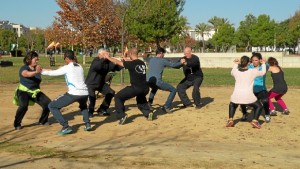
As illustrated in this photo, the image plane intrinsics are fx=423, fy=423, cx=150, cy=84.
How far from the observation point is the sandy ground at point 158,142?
6.47 m

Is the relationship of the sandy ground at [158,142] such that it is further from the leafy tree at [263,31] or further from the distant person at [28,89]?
the leafy tree at [263,31]

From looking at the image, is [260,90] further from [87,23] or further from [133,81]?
[87,23]

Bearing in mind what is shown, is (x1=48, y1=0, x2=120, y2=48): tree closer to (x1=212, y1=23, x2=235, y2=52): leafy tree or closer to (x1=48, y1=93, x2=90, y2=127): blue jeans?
(x1=48, y1=93, x2=90, y2=127): blue jeans

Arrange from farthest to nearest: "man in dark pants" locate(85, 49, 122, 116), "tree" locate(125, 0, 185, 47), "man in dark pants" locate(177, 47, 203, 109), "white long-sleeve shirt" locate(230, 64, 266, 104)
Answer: "tree" locate(125, 0, 185, 47) → "man in dark pants" locate(177, 47, 203, 109) → "man in dark pants" locate(85, 49, 122, 116) → "white long-sleeve shirt" locate(230, 64, 266, 104)

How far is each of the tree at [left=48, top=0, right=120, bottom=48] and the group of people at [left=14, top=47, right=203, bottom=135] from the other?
1452 inches

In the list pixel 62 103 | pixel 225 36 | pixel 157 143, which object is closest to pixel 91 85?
pixel 62 103

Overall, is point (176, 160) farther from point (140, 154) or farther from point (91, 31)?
point (91, 31)

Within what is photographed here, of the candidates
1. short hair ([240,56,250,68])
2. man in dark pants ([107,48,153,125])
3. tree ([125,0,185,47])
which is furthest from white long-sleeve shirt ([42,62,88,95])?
tree ([125,0,185,47])

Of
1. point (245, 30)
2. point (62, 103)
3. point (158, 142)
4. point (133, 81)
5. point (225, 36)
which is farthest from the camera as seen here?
point (225, 36)

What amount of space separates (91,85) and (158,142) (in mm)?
3290

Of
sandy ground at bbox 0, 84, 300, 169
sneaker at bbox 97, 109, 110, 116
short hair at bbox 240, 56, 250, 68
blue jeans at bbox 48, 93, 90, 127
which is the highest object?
short hair at bbox 240, 56, 250, 68

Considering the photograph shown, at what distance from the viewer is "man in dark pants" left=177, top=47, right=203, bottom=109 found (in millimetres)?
12133

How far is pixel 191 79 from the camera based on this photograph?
12445 millimetres

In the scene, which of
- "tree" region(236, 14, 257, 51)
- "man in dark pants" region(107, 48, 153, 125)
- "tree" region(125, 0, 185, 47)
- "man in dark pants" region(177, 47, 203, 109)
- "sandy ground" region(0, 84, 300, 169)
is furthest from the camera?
"tree" region(236, 14, 257, 51)
